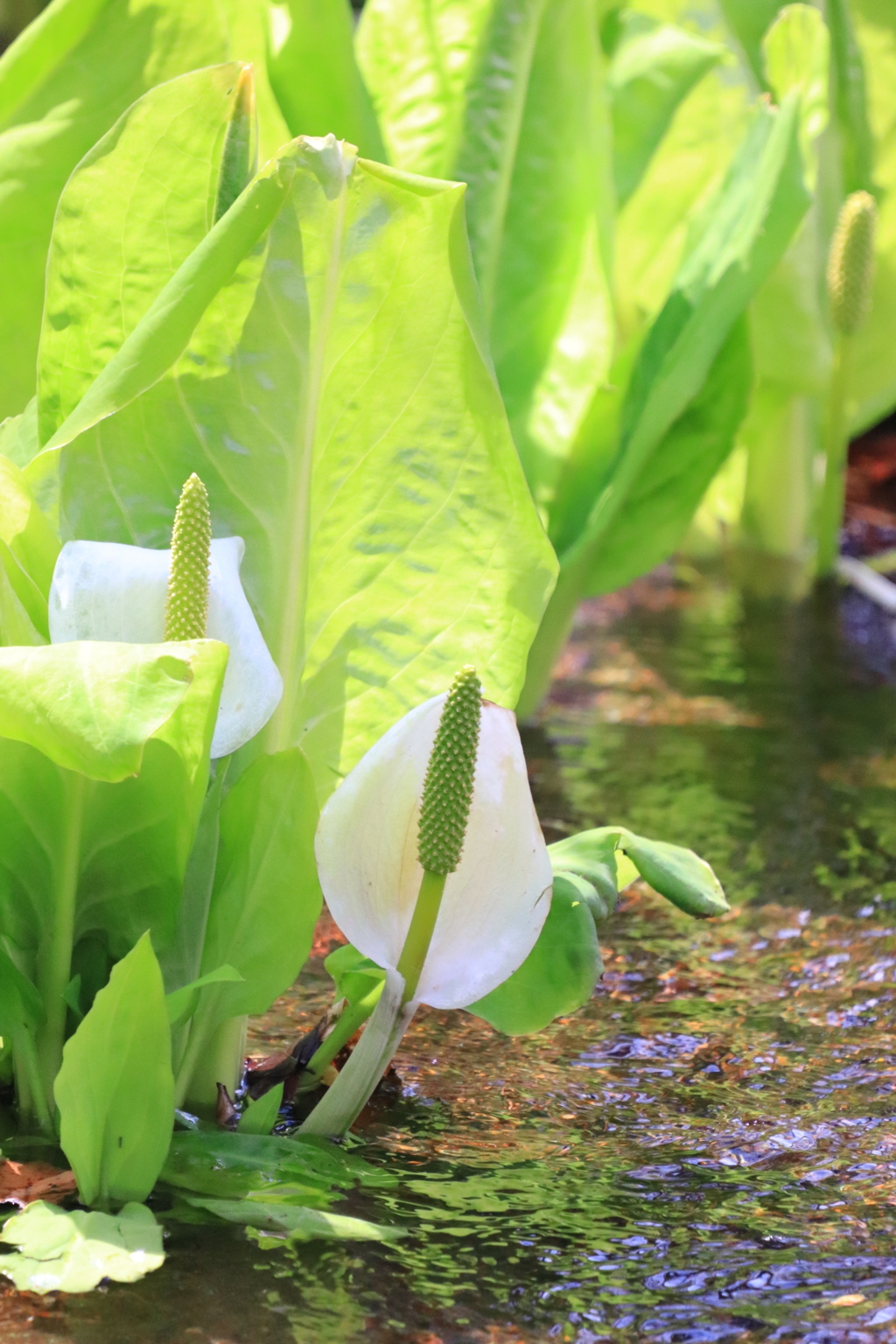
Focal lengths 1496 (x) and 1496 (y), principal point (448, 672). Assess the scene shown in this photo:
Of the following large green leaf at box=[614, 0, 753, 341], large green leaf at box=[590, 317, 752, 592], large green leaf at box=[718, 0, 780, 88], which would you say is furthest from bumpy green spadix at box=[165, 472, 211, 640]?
large green leaf at box=[718, 0, 780, 88]

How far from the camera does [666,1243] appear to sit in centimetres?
49

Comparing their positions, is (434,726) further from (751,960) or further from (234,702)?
(751,960)

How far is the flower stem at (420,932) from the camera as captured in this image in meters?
0.47

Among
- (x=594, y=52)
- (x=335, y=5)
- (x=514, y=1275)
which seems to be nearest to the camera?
(x=514, y=1275)

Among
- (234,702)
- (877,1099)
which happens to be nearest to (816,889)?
(877,1099)

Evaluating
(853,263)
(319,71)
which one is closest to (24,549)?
(319,71)

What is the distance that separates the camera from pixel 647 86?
126 cm

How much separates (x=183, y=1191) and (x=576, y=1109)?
0.58 feet

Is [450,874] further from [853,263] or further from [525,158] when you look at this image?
[853,263]

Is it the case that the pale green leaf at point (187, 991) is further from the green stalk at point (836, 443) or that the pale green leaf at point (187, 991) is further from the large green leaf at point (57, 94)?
the green stalk at point (836, 443)

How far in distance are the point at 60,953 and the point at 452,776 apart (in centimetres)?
15

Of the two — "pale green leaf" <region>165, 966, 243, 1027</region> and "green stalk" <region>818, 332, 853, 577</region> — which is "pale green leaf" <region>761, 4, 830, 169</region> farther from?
"pale green leaf" <region>165, 966, 243, 1027</region>

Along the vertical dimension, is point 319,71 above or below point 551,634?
above

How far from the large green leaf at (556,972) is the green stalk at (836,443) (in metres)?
1.21
